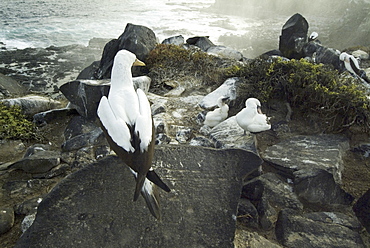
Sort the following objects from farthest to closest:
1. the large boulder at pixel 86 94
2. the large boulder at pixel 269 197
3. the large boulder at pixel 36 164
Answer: the large boulder at pixel 86 94
the large boulder at pixel 36 164
the large boulder at pixel 269 197

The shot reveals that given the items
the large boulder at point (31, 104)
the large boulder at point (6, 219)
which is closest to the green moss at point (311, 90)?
the large boulder at point (6, 219)

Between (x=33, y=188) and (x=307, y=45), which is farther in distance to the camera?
(x=307, y=45)

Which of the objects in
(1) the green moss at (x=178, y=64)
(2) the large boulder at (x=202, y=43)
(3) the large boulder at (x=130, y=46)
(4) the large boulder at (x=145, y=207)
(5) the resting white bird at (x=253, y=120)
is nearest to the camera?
(4) the large boulder at (x=145, y=207)

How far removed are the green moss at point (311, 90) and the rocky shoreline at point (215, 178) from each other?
16 cm

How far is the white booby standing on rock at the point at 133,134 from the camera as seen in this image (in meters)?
2.15

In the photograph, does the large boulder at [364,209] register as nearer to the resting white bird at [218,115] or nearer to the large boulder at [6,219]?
the resting white bird at [218,115]

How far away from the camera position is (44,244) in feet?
7.01

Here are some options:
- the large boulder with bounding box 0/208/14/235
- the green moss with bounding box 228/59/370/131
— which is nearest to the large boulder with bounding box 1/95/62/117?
the large boulder with bounding box 0/208/14/235

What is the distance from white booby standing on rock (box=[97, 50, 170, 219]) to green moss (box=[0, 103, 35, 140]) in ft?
7.46

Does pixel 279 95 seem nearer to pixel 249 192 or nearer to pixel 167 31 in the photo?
pixel 249 192

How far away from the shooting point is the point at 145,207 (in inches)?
96.0

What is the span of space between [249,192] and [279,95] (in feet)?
6.43

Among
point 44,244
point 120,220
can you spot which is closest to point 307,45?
point 120,220

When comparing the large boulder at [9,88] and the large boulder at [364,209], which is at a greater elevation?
the large boulder at [364,209]
